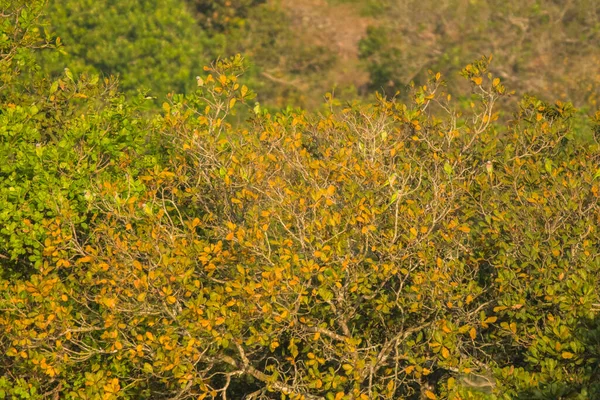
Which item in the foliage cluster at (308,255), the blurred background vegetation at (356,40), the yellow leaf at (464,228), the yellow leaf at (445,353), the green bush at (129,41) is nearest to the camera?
the yellow leaf at (445,353)

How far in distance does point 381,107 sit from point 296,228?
6.62ft

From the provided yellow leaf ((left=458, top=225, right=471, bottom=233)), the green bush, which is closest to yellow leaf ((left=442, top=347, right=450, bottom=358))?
yellow leaf ((left=458, top=225, right=471, bottom=233))

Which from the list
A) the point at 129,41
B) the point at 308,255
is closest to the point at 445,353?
the point at 308,255

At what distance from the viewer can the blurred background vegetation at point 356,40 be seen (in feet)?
113

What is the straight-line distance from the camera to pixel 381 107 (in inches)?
475

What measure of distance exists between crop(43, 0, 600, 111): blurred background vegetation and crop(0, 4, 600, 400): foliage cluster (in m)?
22.1

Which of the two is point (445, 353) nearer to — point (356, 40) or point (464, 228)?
point (464, 228)

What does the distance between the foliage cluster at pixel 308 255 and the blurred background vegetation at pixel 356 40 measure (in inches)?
871

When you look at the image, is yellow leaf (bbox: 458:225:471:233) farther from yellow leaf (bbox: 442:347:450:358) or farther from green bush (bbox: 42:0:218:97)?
green bush (bbox: 42:0:218:97)

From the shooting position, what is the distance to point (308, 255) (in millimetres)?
10492

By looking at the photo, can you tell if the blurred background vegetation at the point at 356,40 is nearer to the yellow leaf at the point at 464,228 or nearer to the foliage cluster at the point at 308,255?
the foliage cluster at the point at 308,255

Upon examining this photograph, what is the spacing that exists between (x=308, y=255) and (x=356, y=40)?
1530 inches

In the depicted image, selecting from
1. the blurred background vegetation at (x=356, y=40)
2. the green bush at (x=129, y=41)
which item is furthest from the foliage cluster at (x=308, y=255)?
the blurred background vegetation at (x=356, y=40)

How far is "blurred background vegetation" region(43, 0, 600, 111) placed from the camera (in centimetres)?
3434
